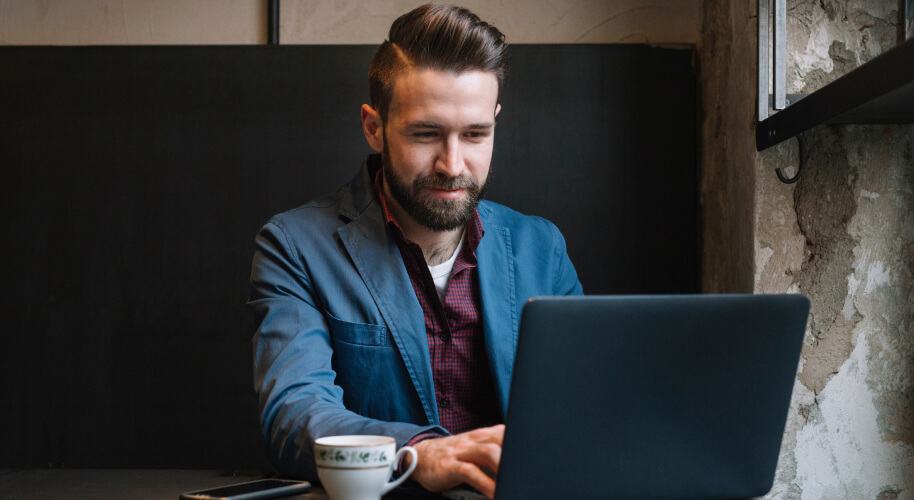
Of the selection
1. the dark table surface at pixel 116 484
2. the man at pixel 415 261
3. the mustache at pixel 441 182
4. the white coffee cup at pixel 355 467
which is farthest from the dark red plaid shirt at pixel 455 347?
the white coffee cup at pixel 355 467

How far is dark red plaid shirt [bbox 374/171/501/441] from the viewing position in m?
1.58

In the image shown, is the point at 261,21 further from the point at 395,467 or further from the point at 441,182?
the point at 395,467

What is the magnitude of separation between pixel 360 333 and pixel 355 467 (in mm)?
651

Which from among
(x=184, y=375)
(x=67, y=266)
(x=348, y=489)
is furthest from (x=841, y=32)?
(x=67, y=266)

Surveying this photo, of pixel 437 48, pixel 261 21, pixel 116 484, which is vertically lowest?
pixel 116 484

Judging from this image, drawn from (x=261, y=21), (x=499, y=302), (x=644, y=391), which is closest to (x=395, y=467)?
(x=644, y=391)

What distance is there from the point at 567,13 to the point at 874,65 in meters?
1.37

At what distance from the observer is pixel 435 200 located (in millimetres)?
1578

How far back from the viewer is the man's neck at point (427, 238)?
169cm

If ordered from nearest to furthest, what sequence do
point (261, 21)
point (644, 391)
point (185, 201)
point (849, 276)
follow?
point (644, 391)
point (849, 276)
point (185, 201)
point (261, 21)

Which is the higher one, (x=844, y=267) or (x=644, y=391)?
(x=844, y=267)

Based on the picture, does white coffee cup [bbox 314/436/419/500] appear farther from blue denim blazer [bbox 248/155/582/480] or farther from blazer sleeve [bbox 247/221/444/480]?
blue denim blazer [bbox 248/155/582/480]

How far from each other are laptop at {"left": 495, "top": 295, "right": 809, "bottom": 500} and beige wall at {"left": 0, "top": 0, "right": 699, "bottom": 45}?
5.65 feet

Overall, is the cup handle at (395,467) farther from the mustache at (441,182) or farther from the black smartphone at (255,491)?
the mustache at (441,182)
